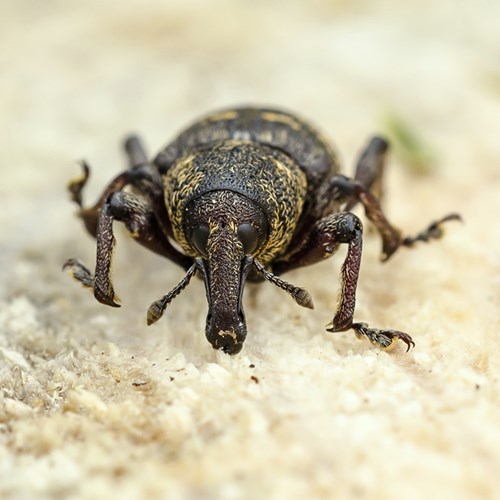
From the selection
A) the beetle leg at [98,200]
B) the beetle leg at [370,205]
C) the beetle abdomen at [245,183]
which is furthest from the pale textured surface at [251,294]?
the beetle abdomen at [245,183]

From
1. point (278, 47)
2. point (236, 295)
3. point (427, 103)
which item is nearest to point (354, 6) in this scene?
point (278, 47)

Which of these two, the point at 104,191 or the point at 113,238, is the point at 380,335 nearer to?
the point at 113,238

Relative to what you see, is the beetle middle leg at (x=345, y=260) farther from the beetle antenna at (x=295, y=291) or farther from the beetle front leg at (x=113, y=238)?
the beetle front leg at (x=113, y=238)

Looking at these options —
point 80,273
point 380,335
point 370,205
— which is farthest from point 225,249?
point 370,205

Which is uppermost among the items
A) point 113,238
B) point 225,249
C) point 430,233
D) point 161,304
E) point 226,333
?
point 430,233

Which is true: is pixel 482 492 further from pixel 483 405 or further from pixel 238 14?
pixel 238 14
